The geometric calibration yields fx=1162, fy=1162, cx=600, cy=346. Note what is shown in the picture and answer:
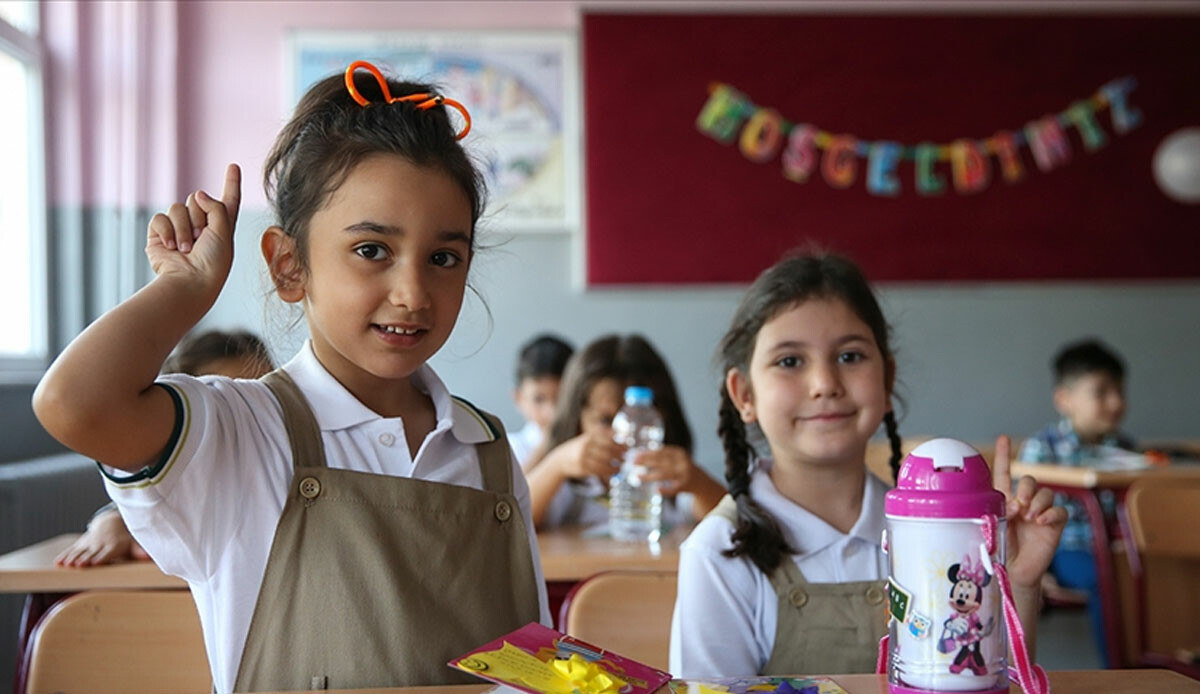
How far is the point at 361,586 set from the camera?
41.4 inches

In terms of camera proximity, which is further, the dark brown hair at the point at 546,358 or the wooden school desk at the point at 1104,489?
the dark brown hair at the point at 546,358

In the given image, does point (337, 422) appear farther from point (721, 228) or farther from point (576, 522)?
point (721, 228)

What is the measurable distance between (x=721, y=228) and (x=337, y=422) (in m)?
3.41

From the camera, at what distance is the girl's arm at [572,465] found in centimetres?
236

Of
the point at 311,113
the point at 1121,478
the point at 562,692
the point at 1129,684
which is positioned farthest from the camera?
the point at 1121,478

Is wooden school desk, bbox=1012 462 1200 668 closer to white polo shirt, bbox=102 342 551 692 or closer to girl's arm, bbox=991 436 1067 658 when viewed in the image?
girl's arm, bbox=991 436 1067 658

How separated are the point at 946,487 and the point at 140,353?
614 millimetres

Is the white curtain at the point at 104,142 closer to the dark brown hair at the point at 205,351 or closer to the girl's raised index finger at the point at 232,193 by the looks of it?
the dark brown hair at the point at 205,351

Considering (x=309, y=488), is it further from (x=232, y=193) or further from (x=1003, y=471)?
(x=1003, y=471)

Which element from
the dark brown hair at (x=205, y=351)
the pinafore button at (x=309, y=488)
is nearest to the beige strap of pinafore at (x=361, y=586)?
the pinafore button at (x=309, y=488)

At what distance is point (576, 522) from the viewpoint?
267 centimetres

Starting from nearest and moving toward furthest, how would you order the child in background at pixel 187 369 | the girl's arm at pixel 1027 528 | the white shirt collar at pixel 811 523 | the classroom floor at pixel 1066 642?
the girl's arm at pixel 1027 528 < the white shirt collar at pixel 811 523 < the child in background at pixel 187 369 < the classroom floor at pixel 1066 642

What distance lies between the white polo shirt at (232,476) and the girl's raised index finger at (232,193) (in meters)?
0.15

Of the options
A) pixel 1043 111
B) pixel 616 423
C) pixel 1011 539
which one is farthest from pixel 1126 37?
pixel 1011 539
